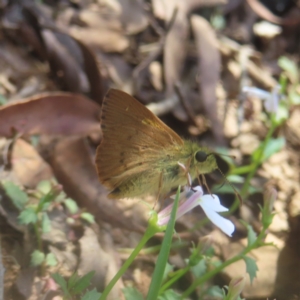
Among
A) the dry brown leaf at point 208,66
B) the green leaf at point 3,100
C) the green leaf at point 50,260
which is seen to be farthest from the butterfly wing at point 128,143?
the dry brown leaf at point 208,66

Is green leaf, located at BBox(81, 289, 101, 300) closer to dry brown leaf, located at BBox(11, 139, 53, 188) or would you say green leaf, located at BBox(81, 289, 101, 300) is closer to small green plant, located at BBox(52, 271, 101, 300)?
small green plant, located at BBox(52, 271, 101, 300)

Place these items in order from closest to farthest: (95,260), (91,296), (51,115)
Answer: (91,296) → (95,260) → (51,115)

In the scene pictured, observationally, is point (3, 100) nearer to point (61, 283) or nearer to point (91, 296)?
point (61, 283)

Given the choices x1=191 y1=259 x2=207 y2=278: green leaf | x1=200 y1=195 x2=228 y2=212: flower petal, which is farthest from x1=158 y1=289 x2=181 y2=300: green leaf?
x1=200 y1=195 x2=228 y2=212: flower petal

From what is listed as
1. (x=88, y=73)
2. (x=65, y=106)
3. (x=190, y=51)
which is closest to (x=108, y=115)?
(x=65, y=106)

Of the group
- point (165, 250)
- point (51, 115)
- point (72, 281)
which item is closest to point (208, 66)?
point (51, 115)

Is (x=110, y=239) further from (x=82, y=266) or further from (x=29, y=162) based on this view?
(x=29, y=162)

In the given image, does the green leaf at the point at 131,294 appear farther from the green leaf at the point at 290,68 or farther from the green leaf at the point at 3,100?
the green leaf at the point at 290,68
